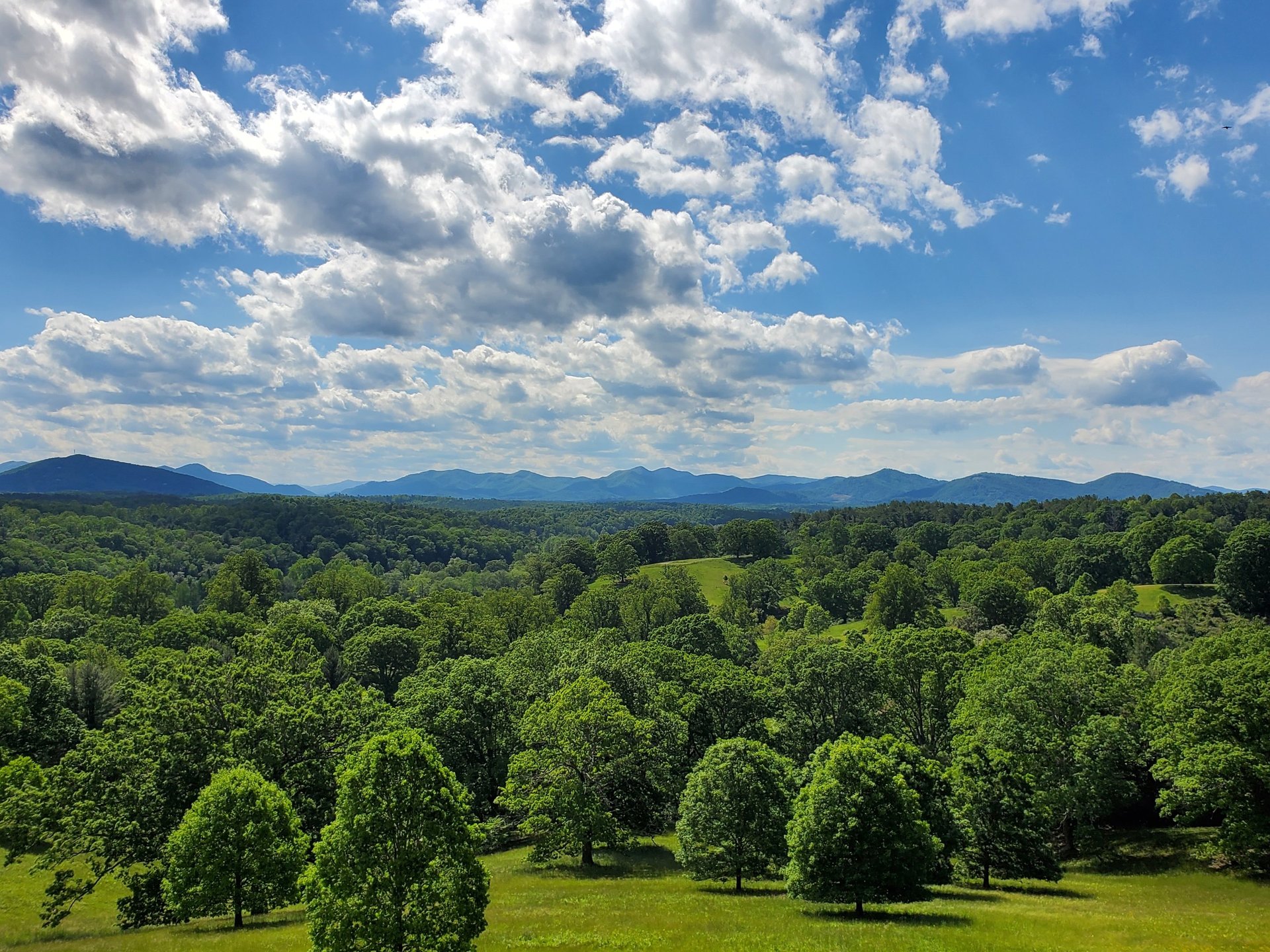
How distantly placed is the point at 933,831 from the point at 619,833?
1845cm

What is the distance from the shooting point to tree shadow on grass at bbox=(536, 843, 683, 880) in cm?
3744

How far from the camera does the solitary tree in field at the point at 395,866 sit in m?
17.1

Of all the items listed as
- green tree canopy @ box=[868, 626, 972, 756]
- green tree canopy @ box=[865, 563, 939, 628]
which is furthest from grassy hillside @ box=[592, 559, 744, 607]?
green tree canopy @ box=[868, 626, 972, 756]

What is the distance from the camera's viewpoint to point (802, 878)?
28.2 metres

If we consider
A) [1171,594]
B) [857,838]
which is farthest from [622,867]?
[1171,594]

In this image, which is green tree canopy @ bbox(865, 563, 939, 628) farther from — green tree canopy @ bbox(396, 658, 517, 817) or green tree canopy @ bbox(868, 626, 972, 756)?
green tree canopy @ bbox(396, 658, 517, 817)

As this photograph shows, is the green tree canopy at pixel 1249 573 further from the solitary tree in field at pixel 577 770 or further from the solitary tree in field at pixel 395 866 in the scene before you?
the solitary tree in field at pixel 395 866

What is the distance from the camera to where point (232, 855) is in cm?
2764

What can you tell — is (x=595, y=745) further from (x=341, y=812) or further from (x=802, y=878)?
(x=341, y=812)

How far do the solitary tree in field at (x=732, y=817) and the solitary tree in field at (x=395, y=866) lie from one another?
Result: 17.5 m

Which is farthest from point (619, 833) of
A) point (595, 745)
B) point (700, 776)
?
point (700, 776)

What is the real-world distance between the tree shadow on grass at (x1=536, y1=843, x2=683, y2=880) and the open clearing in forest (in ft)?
1.21

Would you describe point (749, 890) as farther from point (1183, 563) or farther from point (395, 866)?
point (1183, 563)

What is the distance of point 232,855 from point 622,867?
22093 mm
